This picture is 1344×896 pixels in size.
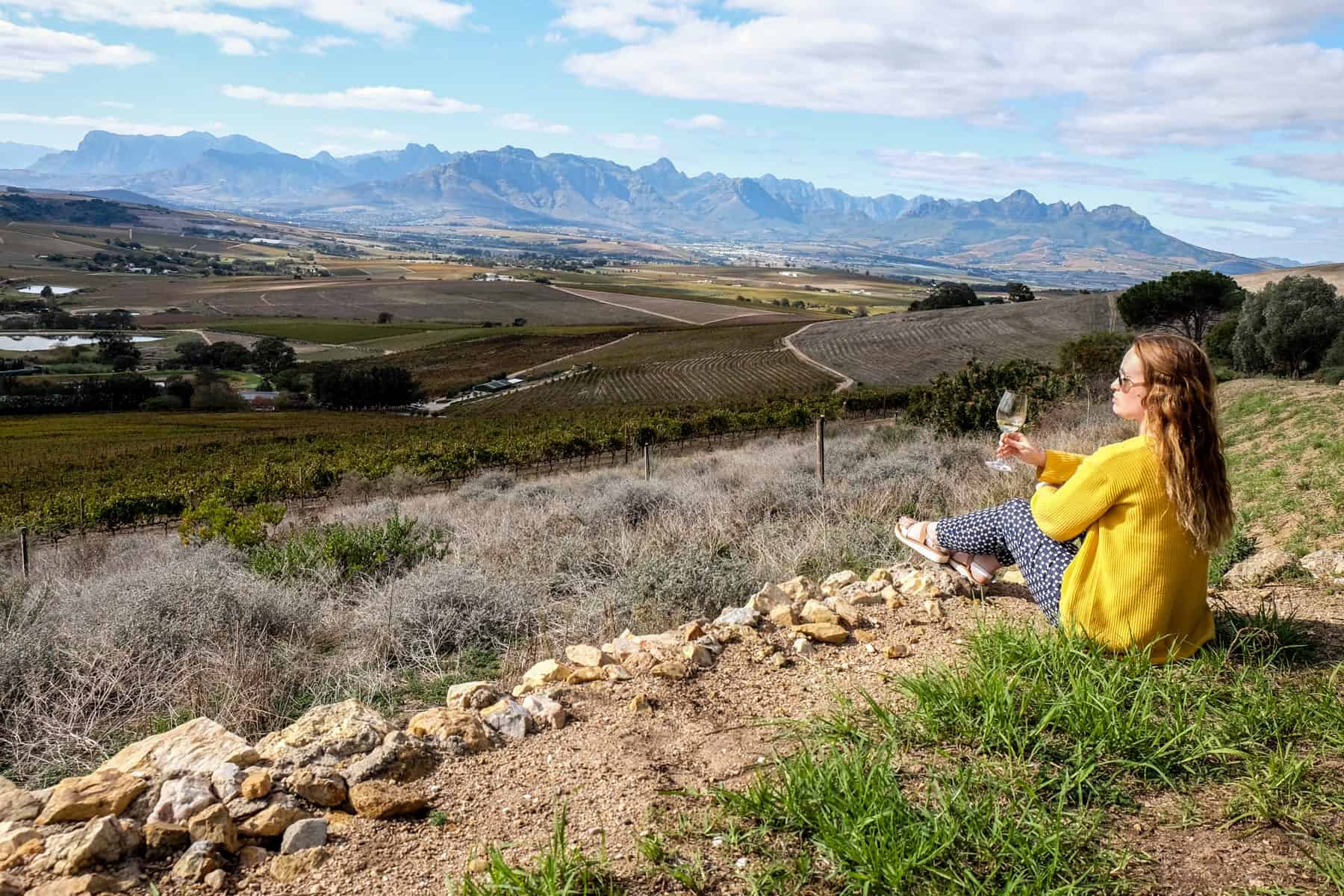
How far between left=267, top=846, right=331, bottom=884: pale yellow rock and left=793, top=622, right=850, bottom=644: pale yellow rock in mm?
2232

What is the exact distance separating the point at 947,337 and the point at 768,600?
6398cm

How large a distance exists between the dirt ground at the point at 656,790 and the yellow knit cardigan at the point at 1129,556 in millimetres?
688

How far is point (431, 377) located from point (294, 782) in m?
74.3

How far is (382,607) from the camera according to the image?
221 inches

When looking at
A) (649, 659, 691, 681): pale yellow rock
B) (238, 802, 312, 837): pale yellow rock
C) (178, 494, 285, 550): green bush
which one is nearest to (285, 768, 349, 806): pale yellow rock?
(238, 802, 312, 837): pale yellow rock

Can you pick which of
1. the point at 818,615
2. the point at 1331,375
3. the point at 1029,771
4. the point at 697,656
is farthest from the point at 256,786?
the point at 1331,375

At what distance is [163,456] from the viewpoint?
3984 cm

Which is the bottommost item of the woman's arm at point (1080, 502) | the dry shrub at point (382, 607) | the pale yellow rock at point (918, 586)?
the dry shrub at point (382, 607)

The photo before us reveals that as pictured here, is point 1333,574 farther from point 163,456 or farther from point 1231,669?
point 163,456

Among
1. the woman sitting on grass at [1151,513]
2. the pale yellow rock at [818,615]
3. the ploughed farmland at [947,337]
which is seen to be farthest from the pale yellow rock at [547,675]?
the ploughed farmland at [947,337]

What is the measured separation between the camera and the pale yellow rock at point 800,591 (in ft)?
15.6

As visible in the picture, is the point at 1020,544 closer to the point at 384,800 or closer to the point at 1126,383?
the point at 1126,383

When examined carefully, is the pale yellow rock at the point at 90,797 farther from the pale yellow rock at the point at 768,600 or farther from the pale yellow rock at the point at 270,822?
the pale yellow rock at the point at 768,600

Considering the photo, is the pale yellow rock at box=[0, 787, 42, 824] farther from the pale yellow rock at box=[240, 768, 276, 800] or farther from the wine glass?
the wine glass
